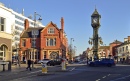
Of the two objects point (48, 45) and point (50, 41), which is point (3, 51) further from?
point (50, 41)

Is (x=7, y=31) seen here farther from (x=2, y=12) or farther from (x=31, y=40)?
(x=31, y=40)

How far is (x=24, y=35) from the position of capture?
97.0 meters

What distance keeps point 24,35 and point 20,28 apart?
249 ft

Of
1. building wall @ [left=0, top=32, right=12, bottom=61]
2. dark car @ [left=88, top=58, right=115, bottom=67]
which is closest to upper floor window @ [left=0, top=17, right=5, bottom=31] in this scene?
building wall @ [left=0, top=32, right=12, bottom=61]

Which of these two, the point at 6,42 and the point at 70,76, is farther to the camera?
the point at 6,42

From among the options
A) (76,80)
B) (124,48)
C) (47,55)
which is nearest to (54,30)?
(47,55)

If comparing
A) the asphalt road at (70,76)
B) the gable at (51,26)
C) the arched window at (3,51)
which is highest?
the gable at (51,26)

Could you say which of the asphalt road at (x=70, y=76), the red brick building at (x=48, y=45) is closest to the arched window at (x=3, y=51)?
the asphalt road at (x=70, y=76)

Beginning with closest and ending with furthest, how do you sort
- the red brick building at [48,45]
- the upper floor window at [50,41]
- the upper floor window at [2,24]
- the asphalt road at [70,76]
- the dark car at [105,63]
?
the asphalt road at [70,76] < the upper floor window at [2,24] < the dark car at [105,63] < the red brick building at [48,45] < the upper floor window at [50,41]

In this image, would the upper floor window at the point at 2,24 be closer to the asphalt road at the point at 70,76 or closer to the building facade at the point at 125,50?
the asphalt road at the point at 70,76

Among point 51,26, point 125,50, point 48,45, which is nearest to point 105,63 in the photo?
point 48,45

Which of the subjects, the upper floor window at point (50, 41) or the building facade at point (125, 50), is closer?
the upper floor window at point (50, 41)

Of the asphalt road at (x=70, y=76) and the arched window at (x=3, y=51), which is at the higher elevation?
the arched window at (x=3, y=51)

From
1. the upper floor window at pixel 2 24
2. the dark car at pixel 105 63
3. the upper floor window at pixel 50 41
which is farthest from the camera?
the upper floor window at pixel 50 41
